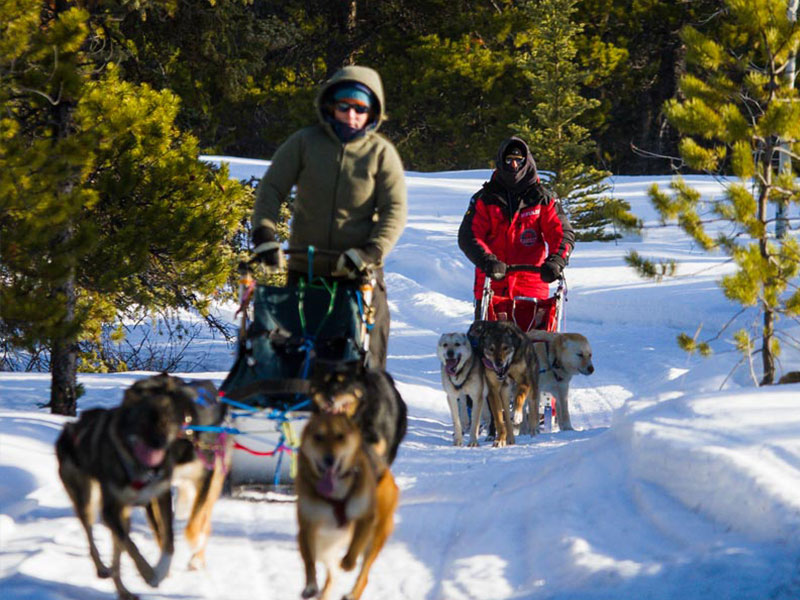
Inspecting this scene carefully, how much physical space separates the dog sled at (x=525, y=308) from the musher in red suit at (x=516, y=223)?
0.08 metres

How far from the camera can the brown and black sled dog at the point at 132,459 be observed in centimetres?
372

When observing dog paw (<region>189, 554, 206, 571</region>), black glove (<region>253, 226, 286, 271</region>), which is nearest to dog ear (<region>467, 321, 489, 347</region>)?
black glove (<region>253, 226, 286, 271</region>)

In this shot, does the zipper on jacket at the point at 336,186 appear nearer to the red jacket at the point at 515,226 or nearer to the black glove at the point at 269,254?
the black glove at the point at 269,254

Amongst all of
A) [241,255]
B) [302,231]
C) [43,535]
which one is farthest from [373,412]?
[241,255]

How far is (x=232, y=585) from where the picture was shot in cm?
462

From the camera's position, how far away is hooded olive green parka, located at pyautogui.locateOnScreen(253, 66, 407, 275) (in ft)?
18.5

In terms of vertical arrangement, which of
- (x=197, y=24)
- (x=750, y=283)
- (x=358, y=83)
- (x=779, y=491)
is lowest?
(x=779, y=491)

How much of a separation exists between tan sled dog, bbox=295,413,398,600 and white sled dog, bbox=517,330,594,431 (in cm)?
599

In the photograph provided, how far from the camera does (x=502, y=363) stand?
8.84 meters

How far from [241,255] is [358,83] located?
7.13 meters

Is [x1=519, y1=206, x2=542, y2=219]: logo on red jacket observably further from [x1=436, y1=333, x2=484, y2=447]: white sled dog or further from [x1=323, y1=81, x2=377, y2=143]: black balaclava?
[x1=323, y1=81, x2=377, y2=143]: black balaclava

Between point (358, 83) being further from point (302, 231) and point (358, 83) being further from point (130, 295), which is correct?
point (130, 295)

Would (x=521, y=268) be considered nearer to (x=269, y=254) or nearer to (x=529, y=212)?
(x=529, y=212)

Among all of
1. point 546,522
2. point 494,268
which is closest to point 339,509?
point 546,522
